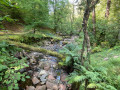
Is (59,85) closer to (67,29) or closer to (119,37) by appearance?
(119,37)

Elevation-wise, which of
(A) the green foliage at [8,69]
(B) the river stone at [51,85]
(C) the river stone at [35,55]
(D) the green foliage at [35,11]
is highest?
(D) the green foliage at [35,11]

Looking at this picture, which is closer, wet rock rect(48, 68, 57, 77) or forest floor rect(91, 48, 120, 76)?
forest floor rect(91, 48, 120, 76)

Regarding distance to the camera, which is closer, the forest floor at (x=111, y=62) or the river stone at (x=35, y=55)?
the forest floor at (x=111, y=62)

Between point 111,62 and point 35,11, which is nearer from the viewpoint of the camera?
point 111,62

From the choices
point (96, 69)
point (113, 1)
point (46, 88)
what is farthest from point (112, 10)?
point (46, 88)

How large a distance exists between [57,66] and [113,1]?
10349 mm

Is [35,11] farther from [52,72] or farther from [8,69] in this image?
[8,69]

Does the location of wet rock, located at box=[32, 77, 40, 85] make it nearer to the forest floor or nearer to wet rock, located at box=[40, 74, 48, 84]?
wet rock, located at box=[40, 74, 48, 84]

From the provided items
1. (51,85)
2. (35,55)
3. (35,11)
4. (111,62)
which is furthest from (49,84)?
(35,11)

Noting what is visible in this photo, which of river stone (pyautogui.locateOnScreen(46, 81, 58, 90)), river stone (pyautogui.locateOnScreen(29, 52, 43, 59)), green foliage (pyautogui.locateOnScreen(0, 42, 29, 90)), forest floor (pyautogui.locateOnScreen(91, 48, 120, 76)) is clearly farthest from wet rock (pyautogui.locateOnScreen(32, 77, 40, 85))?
forest floor (pyautogui.locateOnScreen(91, 48, 120, 76))

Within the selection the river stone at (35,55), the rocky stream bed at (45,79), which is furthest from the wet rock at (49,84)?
Answer: the river stone at (35,55)

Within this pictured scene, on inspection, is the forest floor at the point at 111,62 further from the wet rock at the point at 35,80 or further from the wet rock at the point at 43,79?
the wet rock at the point at 35,80

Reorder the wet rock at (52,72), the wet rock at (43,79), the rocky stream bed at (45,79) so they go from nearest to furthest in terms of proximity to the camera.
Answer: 1. the rocky stream bed at (45,79)
2. the wet rock at (43,79)
3. the wet rock at (52,72)

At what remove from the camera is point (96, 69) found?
2.37 meters
